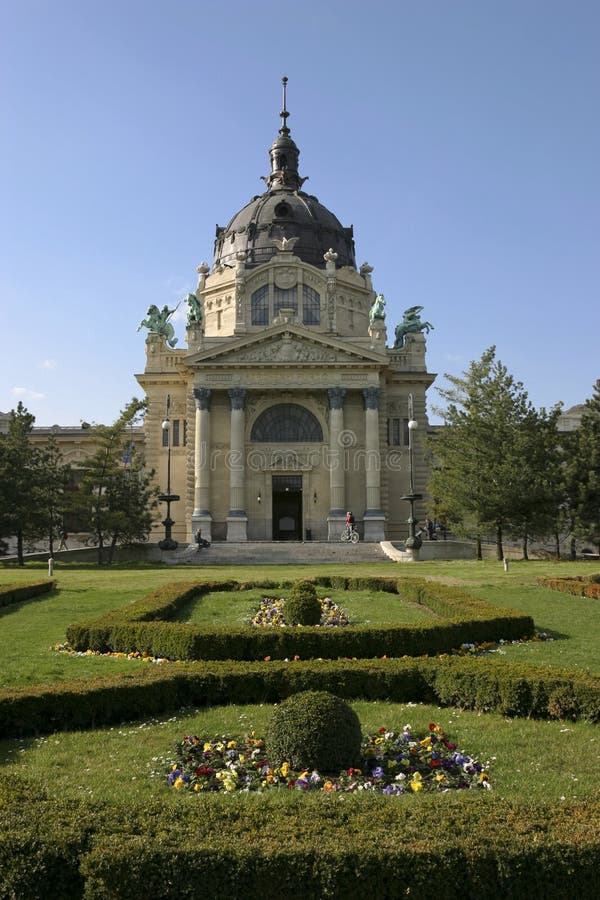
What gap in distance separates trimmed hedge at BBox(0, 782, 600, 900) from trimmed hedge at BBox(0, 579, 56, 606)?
54.6 ft

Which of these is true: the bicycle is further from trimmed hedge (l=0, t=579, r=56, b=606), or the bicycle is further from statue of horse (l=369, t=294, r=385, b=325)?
trimmed hedge (l=0, t=579, r=56, b=606)

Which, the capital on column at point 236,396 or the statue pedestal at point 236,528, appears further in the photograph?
the capital on column at point 236,396

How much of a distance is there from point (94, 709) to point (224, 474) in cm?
4191

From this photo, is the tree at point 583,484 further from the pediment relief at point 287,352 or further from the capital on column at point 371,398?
the pediment relief at point 287,352

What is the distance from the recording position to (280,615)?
18.6 m

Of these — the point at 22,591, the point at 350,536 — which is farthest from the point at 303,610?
the point at 350,536

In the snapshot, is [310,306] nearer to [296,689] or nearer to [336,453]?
[336,453]

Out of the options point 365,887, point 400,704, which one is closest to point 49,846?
point 365,887

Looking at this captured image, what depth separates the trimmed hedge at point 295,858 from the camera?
516 centimetres

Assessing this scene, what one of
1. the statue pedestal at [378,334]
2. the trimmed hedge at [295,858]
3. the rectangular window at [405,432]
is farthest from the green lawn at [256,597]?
the statue pedestal at [378,334]

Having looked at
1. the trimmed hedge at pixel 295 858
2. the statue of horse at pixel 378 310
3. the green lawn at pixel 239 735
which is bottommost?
the green lawn at pixel 239 735

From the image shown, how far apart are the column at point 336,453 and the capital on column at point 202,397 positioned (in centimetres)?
769

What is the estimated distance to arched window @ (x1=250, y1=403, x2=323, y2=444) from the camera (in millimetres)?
52281

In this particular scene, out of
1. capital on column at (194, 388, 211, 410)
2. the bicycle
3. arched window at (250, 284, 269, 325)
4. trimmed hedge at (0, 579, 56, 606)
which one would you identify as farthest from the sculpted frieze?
trimmed hedge at (0, 579, 56, 606)
